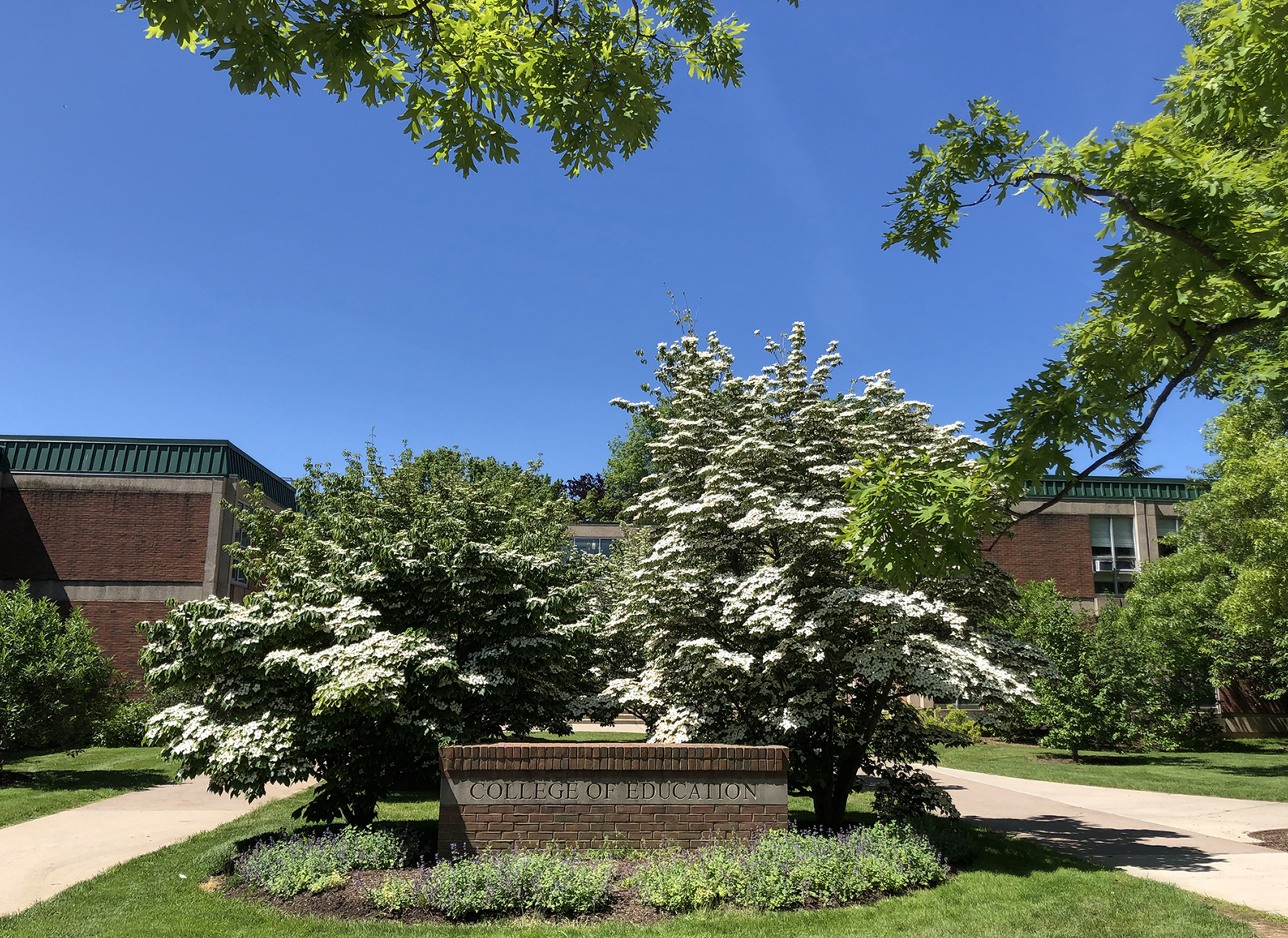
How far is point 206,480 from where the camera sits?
32.7 m

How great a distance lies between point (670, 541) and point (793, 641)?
2.40 metres

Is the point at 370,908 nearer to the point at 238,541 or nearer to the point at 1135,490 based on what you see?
the point at 238,541

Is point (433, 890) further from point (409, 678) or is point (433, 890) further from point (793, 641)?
point (793, 641)

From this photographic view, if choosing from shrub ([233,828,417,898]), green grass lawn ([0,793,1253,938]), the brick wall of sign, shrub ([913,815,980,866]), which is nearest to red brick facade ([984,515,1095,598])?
shrub ([913,815,980,866])

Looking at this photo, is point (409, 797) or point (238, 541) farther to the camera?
point (238, 541)

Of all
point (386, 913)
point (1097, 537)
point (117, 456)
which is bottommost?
point (386, 913)

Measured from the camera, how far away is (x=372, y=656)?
370 inches

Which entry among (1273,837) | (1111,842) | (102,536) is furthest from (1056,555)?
(102,536)

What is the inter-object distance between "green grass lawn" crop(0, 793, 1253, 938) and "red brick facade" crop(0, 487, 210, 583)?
25.3m

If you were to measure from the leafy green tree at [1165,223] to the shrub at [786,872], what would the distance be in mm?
4206

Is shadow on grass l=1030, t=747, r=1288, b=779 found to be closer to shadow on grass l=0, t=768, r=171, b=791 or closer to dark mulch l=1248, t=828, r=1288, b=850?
dark mulch l=1248, t=828, r=1288, b=850

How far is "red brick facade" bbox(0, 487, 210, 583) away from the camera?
3166 centimetres

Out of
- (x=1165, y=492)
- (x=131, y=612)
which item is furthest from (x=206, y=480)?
(x=1165, y=492)

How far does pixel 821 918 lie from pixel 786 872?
2.30 ft
